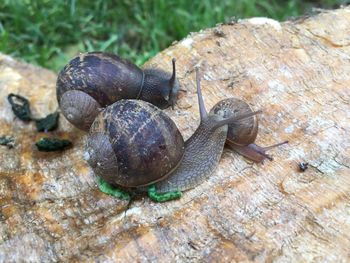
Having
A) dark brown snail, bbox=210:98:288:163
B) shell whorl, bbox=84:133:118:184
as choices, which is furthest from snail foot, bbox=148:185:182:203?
dark brown snail, bbox=210:98:288:163

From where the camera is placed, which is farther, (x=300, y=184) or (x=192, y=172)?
(x=192, y=172)

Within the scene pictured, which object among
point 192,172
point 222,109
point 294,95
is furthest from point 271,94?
point 192,172

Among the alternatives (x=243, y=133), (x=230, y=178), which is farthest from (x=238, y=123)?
(x=230, y=178)

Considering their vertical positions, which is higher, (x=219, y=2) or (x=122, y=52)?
(x=219, y=2)

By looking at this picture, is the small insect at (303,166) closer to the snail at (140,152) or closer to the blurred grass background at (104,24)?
the snail at (140,152)

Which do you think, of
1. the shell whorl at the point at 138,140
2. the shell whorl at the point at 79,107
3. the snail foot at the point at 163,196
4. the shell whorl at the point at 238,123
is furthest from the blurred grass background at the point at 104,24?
the snail foot at the point at 163,196

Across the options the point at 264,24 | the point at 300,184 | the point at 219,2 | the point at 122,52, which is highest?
the point at 264,24

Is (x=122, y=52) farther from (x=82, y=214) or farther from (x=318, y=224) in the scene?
(x=318, y=224)
